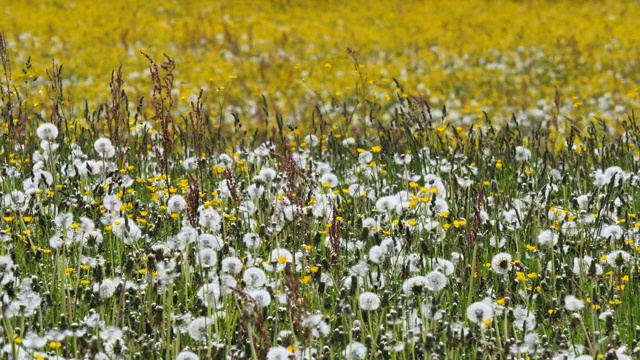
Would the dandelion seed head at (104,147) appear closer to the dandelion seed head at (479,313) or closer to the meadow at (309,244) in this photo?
the meadow at (309,244)

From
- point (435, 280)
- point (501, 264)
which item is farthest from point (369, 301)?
point (501, 264)

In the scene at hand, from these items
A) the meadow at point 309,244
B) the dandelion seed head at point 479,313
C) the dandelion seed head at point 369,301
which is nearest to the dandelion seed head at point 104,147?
the meadow at point 309,244

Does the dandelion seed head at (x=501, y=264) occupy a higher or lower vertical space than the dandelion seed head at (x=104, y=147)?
lower

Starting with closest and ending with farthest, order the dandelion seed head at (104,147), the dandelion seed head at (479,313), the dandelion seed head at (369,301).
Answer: the dandelion seed head at (479,313) → the dandelion seed head at (369,301) → the dandelion seed head at (104,147)

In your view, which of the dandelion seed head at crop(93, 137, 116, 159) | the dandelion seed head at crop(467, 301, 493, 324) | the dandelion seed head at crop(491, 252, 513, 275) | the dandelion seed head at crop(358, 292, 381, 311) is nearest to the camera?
the dandelion seed head at crop(467, 301, 493, 324)

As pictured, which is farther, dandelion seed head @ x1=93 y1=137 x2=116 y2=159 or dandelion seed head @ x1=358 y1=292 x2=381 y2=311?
dandelion seed head @ x1=93 y1=137 x2=116 y2=159

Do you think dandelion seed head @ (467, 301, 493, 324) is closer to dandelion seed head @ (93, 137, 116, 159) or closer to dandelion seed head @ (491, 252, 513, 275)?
dandelion seed head @ (491, 252, 513, 275)

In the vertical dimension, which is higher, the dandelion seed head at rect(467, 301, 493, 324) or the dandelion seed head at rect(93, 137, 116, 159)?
the dandelion seed head at rect(93, 137, 116, 159)

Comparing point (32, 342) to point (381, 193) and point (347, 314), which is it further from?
point (381, 193)

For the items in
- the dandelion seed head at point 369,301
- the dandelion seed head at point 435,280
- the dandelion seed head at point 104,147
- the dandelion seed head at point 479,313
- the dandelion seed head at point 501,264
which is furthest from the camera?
the dandelion seed head at point 104,147

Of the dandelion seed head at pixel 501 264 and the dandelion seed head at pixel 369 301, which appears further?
the dandelion seed head at pixel 501 264

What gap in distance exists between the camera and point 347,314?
3326 mm

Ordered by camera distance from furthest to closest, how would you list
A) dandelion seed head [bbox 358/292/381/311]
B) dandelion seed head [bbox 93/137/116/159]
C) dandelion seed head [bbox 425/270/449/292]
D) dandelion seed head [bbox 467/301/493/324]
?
dandelion seed head [bbox 93/137/116/159], dandelion seed head [bbox 425/270/449/292], dandelion seed head [bbox 358/292/381/311], dandelion seed head [bbox 467/301/493/324]

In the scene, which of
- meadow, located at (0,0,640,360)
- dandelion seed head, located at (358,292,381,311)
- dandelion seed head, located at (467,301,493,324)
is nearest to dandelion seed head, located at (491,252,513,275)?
meadow, located at (0,0,640,360)
